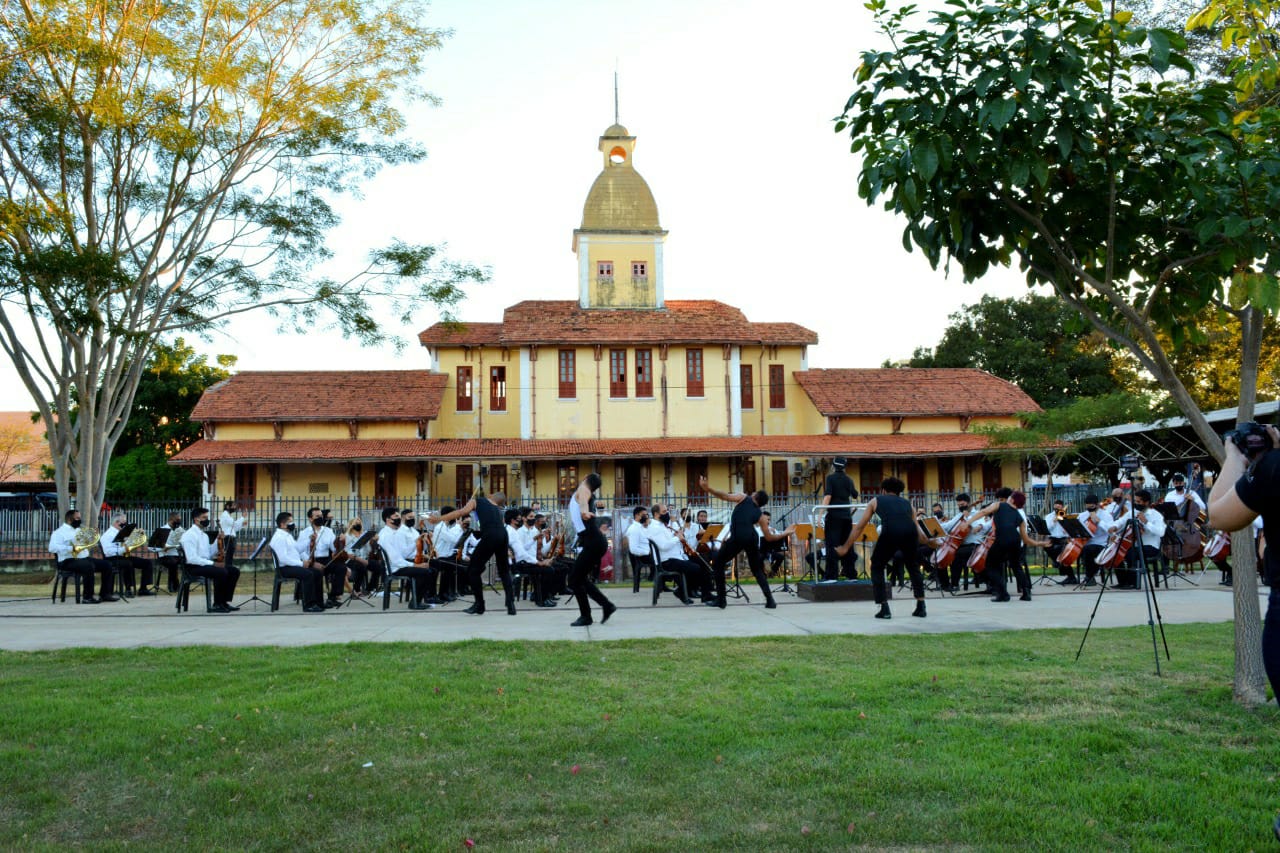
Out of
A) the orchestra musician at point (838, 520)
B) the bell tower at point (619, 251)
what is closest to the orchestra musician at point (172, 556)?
the orchestra musician at point (838, 520)

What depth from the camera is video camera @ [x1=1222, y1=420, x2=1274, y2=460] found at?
457cm

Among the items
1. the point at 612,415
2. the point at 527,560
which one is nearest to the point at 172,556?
the point at 527,560

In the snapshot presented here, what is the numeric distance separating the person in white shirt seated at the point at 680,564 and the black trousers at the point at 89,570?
870cm

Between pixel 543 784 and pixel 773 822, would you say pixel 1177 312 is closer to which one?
pixel 773 822

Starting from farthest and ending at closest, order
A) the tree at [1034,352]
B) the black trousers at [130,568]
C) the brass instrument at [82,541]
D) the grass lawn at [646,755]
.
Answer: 1. the tree at [1034,352]
2. the black trousers at [130,568]
3. the brass instrument at [82,541]
4. the grass lawn at [646,755]

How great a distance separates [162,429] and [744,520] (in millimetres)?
41510

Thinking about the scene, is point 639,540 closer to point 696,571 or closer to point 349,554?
point 696,571

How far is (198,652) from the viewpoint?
9.52 m

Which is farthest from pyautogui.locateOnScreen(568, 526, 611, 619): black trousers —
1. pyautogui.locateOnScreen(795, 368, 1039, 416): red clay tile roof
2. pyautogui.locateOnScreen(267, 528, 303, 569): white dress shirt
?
pyautogui.locateOnScreen(795, 368, 1039, 416): red clay tile roof

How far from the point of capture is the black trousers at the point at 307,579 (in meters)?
14.3

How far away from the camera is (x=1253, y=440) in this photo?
15.1ft

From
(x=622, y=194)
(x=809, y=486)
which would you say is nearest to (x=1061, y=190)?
(x=809, y=486)

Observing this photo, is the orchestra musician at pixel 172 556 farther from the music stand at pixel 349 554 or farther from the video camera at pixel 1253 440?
the video camera at pixel 1253 440

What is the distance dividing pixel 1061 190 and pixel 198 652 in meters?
8.27
